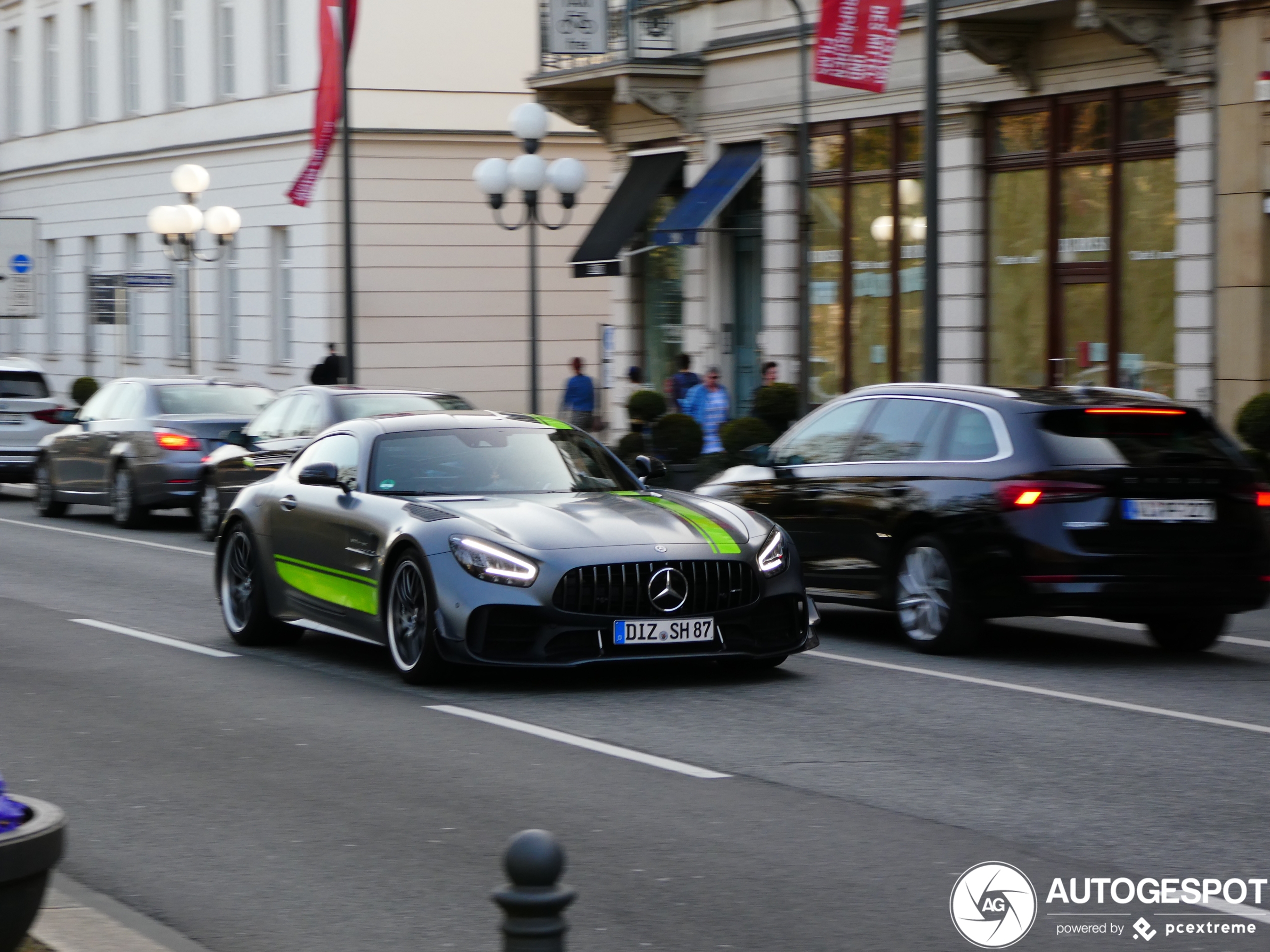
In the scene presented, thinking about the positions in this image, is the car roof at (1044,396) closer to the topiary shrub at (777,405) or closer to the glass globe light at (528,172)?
the topiary shrub at (777,405)

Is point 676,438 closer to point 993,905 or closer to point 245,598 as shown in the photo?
point 245,598

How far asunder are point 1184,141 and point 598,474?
11.9 m

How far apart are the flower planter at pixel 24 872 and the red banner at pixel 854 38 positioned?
1837 centimetres

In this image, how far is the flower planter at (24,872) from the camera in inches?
185

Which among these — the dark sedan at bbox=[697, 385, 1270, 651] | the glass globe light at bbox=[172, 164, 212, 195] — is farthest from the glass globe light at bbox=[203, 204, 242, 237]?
the dark sedan at bbox=[697, 385, 1270, 651]

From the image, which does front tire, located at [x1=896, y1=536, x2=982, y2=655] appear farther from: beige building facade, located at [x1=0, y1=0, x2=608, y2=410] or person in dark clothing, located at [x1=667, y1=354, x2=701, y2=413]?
beige building facade, located at [x1=0, y1=0, x2=608, y2=410]

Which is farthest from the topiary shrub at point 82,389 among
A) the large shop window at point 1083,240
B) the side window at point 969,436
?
the side window at point 969,436

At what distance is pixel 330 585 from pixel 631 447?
14.0 m

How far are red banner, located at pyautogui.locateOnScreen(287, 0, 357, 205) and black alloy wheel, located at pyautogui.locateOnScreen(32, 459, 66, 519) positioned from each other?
283 inches

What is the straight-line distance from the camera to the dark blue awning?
1136 inches

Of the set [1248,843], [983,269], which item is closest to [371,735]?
[1248,843]

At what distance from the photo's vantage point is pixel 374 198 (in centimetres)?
3903

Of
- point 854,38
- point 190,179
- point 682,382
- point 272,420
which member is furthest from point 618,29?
point 272,420

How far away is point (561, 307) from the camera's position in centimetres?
4194
